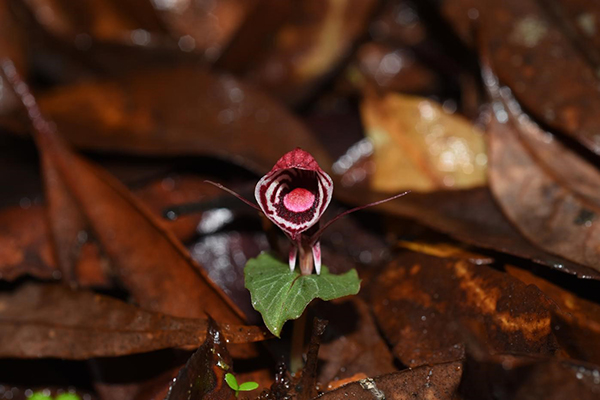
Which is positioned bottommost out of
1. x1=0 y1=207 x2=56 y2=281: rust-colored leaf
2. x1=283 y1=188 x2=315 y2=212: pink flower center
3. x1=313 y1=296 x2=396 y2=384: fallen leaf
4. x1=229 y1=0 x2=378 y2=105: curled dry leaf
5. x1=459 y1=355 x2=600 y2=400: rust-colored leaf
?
x1=459 y1=355 x2=600 y2=400: rust-colored leaf

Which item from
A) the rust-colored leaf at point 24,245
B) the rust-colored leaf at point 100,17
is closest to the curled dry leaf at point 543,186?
the rust-colored leaf at point 24,245

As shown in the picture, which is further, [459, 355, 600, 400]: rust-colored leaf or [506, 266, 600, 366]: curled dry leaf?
[506, 266, 600, 366]: curled dry leaf

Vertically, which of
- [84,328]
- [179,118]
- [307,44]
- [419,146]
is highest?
[307,44]

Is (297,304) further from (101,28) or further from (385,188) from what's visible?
(101,28)

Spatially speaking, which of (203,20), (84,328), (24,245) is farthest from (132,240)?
(203,20)

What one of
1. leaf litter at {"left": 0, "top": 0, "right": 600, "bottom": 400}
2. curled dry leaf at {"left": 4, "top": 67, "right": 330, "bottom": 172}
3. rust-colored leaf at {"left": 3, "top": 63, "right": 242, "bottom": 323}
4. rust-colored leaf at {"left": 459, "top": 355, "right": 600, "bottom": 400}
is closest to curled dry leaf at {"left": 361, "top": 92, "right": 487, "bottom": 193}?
leaf litter at {"left": 0, "top": 0, "right": 600, "bottom": 400}

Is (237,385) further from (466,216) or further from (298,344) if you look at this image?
(466,216)

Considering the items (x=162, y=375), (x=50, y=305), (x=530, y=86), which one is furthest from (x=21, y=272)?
(x=530, y=86)

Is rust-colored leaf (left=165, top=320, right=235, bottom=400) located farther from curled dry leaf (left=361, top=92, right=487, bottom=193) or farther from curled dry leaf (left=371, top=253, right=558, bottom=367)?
curled dry leaf (left=361, top=92, right=487, bottom=193)
